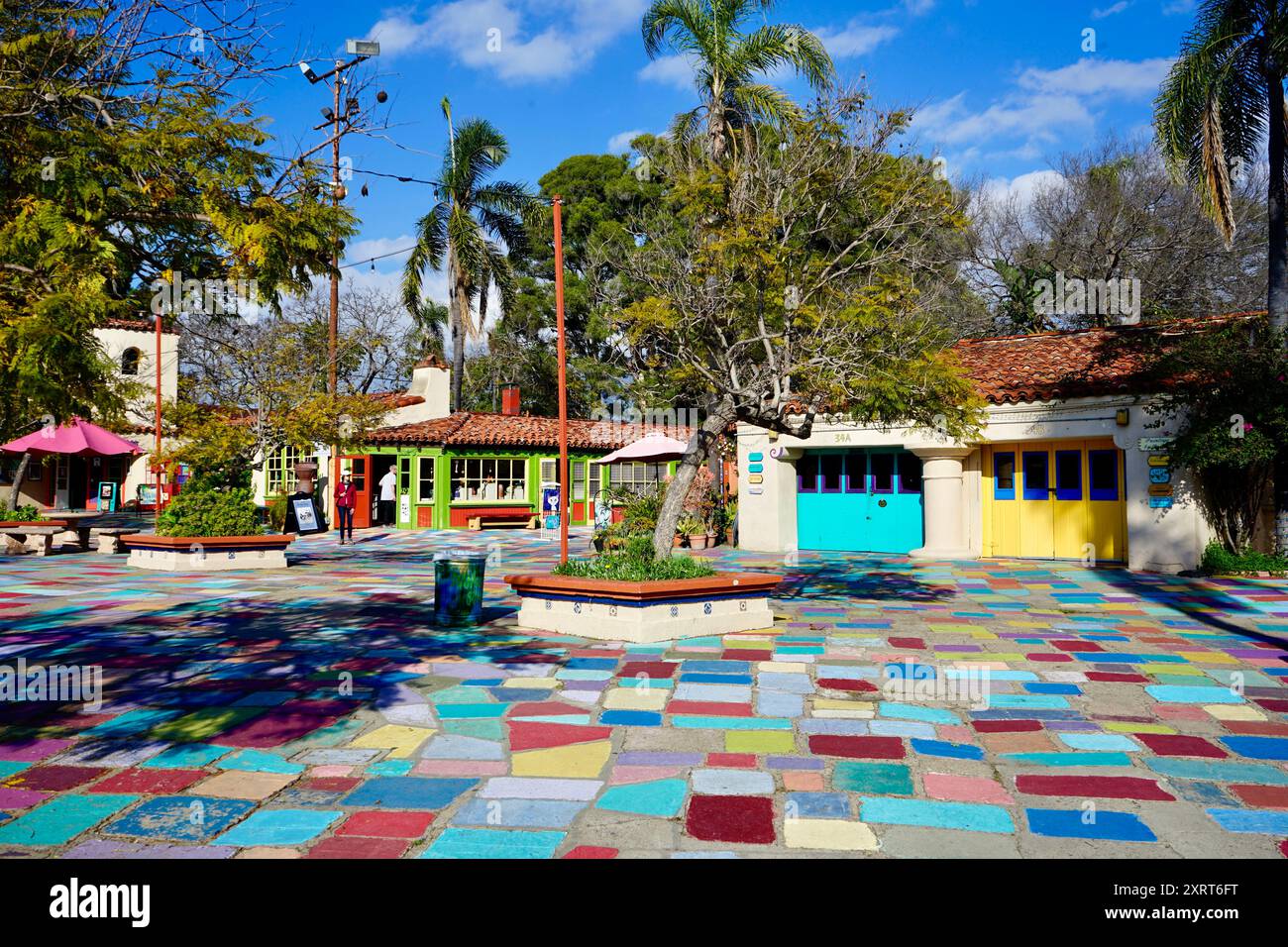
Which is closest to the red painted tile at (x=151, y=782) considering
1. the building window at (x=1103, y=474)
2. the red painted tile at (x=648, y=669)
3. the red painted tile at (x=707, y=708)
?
the red painted tile at (x=707, y=708)

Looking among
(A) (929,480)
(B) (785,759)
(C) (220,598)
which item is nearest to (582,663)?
(B) (785,759)

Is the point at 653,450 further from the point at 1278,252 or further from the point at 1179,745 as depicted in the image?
the point at 1179,745

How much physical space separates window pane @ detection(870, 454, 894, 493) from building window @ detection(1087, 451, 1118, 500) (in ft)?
11.2

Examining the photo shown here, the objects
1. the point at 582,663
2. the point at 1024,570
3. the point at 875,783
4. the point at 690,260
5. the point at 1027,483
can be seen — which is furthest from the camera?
the point at 1027,483

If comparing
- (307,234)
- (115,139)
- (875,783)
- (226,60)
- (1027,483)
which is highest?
(226,60)

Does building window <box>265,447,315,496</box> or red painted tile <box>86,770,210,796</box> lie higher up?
building window <box>265,447,315,496</box>

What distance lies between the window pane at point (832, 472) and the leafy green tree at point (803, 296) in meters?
8.19

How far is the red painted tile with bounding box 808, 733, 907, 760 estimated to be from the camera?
504 cm

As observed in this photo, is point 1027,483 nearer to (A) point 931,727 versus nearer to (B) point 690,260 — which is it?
(B) point 690,260

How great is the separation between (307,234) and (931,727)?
486 cm

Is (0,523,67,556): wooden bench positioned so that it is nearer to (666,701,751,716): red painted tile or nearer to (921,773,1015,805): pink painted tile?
(666,701,751,716): red painted tile

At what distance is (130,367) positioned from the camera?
92.7 ft

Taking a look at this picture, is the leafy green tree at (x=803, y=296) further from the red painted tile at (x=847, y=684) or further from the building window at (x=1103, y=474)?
the building window at (x=1103, y=474)

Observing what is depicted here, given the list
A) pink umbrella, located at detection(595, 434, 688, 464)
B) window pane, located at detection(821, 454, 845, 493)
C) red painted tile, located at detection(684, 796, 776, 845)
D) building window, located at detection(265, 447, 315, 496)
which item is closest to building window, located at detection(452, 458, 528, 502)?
building window, located at detection(265, 447, 315, 496)
